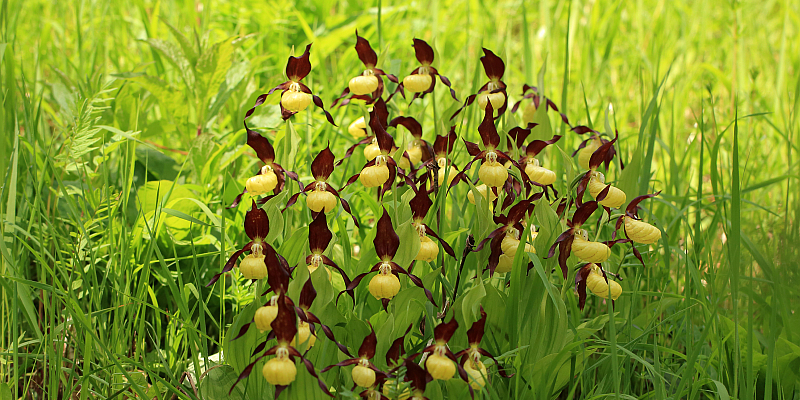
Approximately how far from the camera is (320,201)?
132cm

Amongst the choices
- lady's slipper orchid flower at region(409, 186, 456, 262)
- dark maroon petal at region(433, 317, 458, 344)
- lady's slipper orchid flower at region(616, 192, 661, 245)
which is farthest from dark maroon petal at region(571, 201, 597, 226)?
dark maroon petal at region(433, 317, 458, 344)

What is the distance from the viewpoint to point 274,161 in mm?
1479

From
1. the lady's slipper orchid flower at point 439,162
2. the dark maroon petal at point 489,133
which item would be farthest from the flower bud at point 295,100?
the dark maroon petal at point 489,133

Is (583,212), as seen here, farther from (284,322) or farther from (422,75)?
(284,322)

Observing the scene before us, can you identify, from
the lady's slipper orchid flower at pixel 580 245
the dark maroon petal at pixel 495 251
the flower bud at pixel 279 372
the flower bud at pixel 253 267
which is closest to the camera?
the flower bud at pixel 279 372

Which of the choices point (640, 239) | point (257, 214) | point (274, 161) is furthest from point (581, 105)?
point (257, 214)

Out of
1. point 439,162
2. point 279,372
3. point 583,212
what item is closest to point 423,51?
point 439,162

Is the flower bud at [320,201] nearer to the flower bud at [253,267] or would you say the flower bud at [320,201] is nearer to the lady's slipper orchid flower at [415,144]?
the flower bud at [253,267]

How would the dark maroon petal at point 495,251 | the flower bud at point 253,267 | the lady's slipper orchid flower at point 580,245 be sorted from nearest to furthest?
the flower bud at point 253,267
the lady's slipper orchid flower at point 580,245
the dark maroon petal at point 495,251

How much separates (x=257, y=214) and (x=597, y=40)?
328 cm

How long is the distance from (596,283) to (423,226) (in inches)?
16.9

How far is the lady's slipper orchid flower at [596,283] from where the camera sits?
4.31ft

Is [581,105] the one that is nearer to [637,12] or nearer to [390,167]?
[637,12]

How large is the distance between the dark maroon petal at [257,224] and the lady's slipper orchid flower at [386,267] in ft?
0.74
